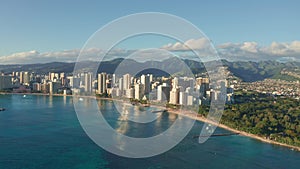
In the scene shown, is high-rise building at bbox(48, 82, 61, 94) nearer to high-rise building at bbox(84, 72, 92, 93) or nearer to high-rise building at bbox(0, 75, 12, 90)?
high-rise building at bbox(84, 72, 92, 93)

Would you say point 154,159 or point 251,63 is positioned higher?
point 251,63

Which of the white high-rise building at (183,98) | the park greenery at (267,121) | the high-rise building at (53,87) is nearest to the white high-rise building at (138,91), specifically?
the white high-rise building at (183,98)

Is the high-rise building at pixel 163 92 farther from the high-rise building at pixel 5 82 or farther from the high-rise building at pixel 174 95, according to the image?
the high-rise building at pixel 5 82

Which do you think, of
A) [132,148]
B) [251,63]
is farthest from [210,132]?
[251,63]

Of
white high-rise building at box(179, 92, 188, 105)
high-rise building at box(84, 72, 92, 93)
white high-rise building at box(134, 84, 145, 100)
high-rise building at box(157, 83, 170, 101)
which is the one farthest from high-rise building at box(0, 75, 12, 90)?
white high-rise building at box(179, 92, 188, 105)

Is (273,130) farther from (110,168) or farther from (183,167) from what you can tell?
(110,168)

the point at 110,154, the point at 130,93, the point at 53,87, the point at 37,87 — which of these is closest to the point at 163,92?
the point at 130,93

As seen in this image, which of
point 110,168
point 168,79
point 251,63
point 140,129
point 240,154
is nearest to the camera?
point 110,168

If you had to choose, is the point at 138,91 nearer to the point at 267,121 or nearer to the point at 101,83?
the point at 101,83
